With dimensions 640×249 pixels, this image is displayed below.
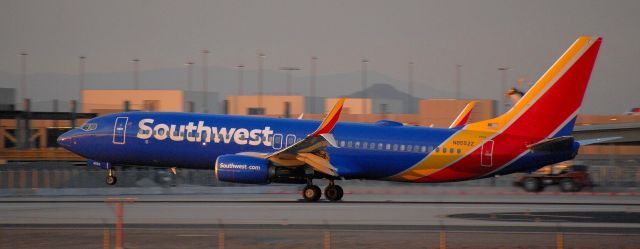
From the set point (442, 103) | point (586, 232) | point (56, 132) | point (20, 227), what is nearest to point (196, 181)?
point (20, 227)

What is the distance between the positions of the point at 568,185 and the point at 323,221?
24082mm

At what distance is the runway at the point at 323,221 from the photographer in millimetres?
25234

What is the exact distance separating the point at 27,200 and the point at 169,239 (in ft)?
57.6

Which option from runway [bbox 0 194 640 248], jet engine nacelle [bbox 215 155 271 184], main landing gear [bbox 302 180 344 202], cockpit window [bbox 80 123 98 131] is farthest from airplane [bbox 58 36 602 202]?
cockpit window [bbox 80 123 98 131]

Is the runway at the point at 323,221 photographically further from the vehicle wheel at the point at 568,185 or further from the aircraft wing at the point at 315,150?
the vehicle wheel at the point at 568,185

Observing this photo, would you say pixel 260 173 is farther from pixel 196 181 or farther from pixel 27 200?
pixel 196 181

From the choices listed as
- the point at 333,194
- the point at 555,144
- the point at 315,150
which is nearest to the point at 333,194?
the point at 333,194

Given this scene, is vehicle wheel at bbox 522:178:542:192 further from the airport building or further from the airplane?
the airport building

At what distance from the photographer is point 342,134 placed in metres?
40.9

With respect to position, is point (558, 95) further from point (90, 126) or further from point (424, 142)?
point (90, 126)

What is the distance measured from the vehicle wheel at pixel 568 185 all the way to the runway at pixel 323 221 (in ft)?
21.9

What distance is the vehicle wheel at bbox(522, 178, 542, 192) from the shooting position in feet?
161

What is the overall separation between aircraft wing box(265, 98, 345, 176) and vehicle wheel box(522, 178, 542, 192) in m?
13.5

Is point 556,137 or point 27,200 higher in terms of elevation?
point 556,137
